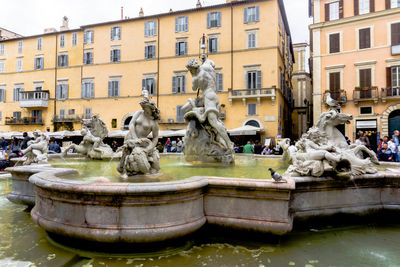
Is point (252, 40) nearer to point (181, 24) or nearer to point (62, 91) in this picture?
point (181, 24)

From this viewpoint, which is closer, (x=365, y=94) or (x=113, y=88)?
(x=365, y=94)

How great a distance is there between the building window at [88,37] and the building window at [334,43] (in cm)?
2422

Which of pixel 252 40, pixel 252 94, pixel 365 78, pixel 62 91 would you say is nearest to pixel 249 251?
pixel 252 94

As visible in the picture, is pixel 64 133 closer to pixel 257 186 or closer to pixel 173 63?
pixel 173 63

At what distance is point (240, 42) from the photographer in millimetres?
25938

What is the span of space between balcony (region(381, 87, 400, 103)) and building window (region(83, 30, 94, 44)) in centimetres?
2847

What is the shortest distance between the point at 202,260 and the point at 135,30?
3022 cm

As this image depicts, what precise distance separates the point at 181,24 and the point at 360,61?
650 inches

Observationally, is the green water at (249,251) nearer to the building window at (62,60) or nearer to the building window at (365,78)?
the building window at (365,78)

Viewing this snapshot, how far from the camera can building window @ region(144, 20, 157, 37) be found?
28.9m

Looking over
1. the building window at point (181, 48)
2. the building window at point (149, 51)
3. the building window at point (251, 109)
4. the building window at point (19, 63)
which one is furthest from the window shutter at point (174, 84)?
the building window at point (19, 63)

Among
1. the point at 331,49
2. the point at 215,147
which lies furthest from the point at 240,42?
the point at 215,147

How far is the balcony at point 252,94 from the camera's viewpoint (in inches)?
944

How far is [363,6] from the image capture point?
2255 centimetres
